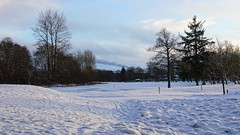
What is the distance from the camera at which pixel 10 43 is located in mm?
41781

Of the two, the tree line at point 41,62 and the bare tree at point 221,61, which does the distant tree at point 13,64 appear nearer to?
the tree line at point 41,62

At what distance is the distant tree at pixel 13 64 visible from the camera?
118ft

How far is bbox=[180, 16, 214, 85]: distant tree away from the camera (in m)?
35.9

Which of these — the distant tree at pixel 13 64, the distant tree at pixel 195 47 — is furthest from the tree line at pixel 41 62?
the distant tree at pixel 195 47

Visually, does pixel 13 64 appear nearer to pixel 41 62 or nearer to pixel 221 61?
pixel 41 62

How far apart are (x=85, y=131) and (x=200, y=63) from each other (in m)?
34.1

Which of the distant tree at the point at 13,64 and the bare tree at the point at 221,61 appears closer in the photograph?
the bare tree at the point at 221,61

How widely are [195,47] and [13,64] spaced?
37386 millimetres

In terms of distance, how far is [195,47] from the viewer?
36.4 metres

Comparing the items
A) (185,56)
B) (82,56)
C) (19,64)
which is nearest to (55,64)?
(19,64)

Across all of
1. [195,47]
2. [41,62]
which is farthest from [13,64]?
[195,47]

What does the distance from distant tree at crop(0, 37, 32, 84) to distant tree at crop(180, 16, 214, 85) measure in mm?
31608

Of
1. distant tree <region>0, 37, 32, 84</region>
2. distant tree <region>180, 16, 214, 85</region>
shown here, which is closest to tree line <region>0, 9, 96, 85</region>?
distant tree <region>0, 37, 32, 84</region>

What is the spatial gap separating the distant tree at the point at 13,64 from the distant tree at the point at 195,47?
104ft
